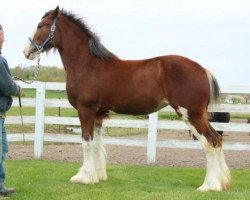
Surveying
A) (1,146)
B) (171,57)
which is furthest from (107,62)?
(1,146)

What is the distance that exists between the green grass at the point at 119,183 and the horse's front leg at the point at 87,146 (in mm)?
147

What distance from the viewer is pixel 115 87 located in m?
7.18

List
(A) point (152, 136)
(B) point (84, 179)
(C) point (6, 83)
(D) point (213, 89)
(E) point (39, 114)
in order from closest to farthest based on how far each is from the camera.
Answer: (C) point (6, 83) → (D) point (213, 89) → (B) point (84, 179) → (A) point (152, 136) → (E) point (39, 114)

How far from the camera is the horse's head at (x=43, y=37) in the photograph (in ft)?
24.3

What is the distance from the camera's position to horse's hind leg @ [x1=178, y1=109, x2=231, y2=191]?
6.73m

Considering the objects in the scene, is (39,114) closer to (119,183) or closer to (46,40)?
(46,40)

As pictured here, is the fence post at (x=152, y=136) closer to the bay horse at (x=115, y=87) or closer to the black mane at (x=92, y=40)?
the bay horse at (x=115, y=87)

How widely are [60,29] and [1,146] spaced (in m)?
2.39

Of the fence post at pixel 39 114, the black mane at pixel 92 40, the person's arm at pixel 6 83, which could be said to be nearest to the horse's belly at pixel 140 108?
the black mane at pixel 92 40

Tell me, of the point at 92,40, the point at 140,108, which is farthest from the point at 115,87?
the point at 92,40

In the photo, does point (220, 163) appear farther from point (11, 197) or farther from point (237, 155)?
point (237, 155)

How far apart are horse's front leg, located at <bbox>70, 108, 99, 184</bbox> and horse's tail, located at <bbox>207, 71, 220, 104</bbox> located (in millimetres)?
1808

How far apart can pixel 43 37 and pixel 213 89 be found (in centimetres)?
280

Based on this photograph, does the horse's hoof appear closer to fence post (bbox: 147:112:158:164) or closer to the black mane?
the black mane
